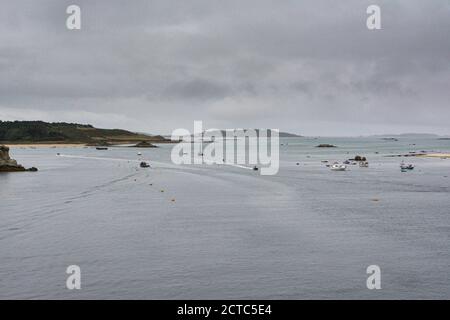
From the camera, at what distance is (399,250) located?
3953cm

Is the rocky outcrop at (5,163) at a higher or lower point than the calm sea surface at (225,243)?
higher

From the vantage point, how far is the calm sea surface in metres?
30.2

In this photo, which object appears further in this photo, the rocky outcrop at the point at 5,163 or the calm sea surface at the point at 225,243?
the rocky outcrop at the point at 5,163

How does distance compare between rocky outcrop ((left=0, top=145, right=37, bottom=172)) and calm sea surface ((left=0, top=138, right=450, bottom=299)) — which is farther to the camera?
rocky outcrop ((left=0, top=145, right=37, bottom=172))

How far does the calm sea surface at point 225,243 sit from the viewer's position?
1190 inches

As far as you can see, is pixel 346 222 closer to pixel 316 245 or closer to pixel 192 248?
pixel 316 245

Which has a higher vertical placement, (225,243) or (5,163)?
(5,163)

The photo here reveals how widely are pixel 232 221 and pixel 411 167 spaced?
85906mm

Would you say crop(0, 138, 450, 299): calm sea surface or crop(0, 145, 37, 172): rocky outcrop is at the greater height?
crop(0, 145, 37, 172): rocky outcrop

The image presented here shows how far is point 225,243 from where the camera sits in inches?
1638

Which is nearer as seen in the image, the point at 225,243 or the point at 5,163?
the point at 225,243

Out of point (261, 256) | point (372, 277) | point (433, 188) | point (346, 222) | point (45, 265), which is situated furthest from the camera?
point (433, 188)
